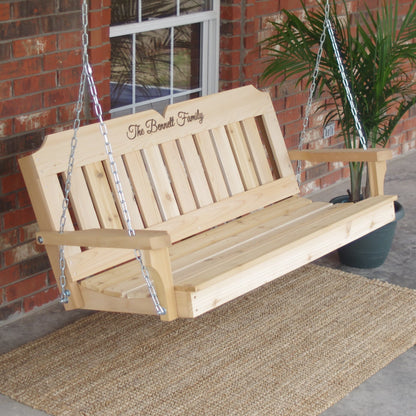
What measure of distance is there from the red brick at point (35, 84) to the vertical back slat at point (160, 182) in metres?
0.56

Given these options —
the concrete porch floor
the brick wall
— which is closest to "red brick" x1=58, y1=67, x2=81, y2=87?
the brick wall

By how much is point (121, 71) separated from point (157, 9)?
39cm

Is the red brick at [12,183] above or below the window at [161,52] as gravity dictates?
below

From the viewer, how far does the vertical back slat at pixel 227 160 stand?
13.8 feet

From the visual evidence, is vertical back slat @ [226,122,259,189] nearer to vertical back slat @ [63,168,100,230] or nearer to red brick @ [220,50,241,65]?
red brick @ [220,50,241,65]

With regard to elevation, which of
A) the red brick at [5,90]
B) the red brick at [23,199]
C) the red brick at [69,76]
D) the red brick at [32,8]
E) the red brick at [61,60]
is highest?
the red brick at [32,8]

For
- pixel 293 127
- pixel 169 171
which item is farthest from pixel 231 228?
pixel 293 127

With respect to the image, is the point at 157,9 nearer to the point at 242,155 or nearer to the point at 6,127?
the point at 242,155

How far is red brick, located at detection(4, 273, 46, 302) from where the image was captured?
411 cm

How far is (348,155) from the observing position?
14.1 ft

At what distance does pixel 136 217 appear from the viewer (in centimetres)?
381

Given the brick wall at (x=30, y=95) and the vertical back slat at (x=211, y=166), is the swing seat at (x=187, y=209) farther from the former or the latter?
the brick wall at (x=30, y=95)

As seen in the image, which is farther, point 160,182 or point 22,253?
point 22,253

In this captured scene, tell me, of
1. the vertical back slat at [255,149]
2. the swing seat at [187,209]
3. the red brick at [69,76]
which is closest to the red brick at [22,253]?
the swing seat at [187,209]
